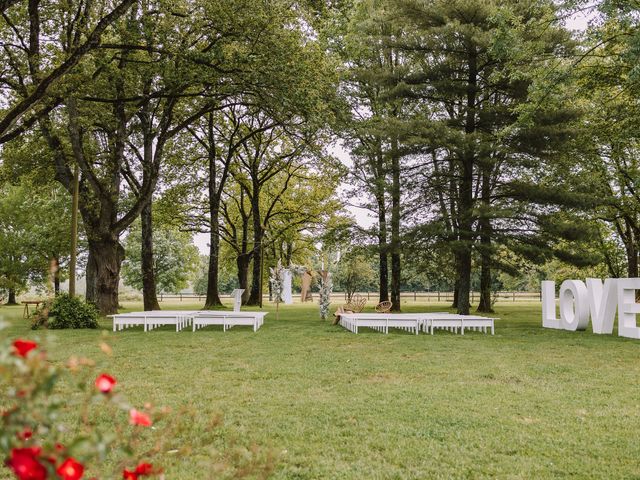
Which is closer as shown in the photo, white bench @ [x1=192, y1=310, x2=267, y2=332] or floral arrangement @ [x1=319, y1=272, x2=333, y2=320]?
white bench @ [x1=192, y1=310, x2=267, y2=332]

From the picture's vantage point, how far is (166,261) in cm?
4925

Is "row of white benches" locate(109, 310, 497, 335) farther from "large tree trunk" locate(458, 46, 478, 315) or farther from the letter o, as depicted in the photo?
"large tree trunk" locate(458, 46, 478, 315)

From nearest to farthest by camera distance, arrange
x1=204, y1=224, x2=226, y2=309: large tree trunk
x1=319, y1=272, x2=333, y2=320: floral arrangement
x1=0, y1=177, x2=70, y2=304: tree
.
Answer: x1=319, y1=272, x2=333, y2=320: floral arrangement < x1=204, y1=224, x2=226, y2=309: large tree trunk < x1=0, y1=177, x2=70, y2=304: tree

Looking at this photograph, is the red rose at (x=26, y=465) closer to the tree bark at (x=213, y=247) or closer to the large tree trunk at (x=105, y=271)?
the large tree trunk at (x=105, y=271)

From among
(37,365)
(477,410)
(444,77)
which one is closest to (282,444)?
(477,410)

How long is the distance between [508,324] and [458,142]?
6.60 m

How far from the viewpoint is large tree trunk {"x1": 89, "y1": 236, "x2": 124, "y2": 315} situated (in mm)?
17516

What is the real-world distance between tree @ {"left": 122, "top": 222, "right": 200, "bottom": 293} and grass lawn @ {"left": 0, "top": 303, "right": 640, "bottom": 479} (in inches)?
1512

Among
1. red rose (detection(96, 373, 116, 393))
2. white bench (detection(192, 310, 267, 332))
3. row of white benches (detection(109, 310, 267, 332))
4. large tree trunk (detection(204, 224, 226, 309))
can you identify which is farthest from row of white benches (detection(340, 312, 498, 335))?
red rose (detection(96, 373, 116, 393))

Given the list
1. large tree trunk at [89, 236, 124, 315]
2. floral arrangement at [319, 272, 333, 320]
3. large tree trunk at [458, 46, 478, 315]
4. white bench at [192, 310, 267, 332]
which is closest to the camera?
white bench at [192, 310, 267, 332]

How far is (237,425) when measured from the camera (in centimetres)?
503

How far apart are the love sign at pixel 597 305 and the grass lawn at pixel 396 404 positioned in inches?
75.1

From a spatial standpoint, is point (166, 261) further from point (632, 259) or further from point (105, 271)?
point (632, 259)

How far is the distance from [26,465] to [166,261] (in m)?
50.2
